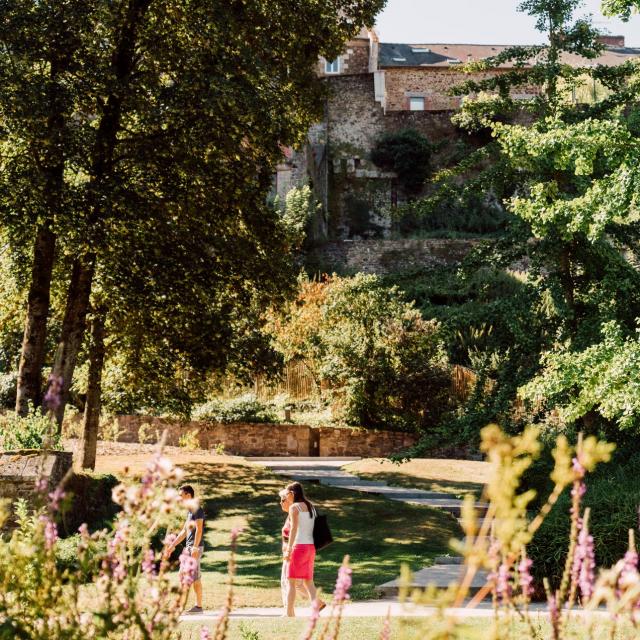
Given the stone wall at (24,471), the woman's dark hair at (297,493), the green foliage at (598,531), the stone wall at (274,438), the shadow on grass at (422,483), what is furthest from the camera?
the stone wall at (274,438)

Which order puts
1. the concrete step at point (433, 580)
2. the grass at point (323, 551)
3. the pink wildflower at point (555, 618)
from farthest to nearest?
the grass at point (323, 551) < the concrete step at point (433, 580) < the pink wildflower at point (555, 618)

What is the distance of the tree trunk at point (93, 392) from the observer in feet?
55.5

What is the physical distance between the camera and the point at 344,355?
2547cm

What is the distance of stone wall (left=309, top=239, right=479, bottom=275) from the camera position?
38.0m

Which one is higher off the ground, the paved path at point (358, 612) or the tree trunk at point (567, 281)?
the tree trunk at point (567, 281)

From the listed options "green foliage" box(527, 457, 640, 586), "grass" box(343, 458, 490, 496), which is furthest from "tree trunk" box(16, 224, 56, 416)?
"green foliage" box(527, 457, 640, 586)

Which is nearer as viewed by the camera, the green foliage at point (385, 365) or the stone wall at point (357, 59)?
the green foliage at point (385, 365)

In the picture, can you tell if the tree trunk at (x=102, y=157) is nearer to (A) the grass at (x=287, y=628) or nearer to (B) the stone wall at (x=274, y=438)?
(A) the grass at (x=287, y=628)

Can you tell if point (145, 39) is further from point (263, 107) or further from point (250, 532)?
point (250, 532)

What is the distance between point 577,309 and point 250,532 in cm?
689

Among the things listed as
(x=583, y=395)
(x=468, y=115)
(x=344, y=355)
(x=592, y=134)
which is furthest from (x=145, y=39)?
(x=344, y=355)

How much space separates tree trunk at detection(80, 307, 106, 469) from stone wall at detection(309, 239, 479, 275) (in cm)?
2107

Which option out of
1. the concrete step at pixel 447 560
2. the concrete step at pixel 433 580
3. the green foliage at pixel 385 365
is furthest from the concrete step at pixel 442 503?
the green foliage at pixel 385 365

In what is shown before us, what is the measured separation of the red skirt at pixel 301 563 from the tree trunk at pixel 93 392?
29.3 feet
